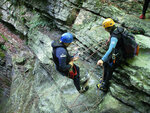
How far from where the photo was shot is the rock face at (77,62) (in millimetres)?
4641

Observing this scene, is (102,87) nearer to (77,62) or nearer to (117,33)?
(77,62)

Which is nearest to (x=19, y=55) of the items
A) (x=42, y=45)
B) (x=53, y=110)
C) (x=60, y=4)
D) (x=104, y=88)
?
(x=42, y=45)

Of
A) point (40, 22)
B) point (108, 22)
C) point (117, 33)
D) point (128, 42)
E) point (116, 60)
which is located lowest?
point (40, 22)

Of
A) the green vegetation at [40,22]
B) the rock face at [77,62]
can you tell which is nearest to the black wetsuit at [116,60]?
the rock face at [77,62]

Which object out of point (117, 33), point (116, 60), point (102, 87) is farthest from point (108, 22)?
point (102, 87)

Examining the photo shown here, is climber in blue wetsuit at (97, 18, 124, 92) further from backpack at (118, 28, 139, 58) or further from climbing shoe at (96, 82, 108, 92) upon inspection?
climbing shoe at (96, 82, 108, 92)

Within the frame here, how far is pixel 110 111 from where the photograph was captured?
459 cm

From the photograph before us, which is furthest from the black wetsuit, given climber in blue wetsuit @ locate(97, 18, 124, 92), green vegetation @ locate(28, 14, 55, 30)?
green vegetation @ locate(28, 14, 55, 30)

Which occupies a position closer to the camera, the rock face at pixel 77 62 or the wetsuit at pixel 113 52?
the wetsuit at pixel 113 52

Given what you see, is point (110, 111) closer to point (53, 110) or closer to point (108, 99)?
point (108, 99)

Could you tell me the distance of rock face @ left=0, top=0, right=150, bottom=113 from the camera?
4641mm

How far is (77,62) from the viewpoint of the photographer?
24.4 ft

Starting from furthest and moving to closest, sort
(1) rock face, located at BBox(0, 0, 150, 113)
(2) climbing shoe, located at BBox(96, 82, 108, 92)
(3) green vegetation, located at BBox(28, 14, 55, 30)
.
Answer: (3) green vegetation, located at BBox(28, 14, 55, 30) < (2) climbing shoe, located at BBox(96, 82, 108, 92) < (1) rock face, located at BBox(0, 0, 150, 113)

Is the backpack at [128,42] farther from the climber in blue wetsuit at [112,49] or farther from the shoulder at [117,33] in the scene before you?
the climber in blue wetsuit at [112,49]
